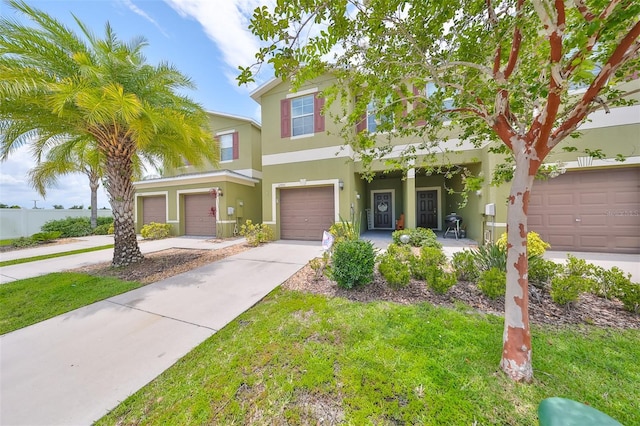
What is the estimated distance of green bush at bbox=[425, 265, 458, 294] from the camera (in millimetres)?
3838

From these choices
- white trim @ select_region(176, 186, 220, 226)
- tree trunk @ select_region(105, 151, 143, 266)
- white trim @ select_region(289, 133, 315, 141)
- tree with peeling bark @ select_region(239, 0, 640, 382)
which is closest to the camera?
tree with peeling bark @ select_region(239, 0, 640, 382)

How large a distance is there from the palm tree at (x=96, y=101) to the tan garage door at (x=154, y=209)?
6570 millimetres

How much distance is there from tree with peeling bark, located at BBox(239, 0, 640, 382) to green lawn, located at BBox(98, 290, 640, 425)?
1.44 feet

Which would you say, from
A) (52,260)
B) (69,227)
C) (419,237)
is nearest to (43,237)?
(69,227)

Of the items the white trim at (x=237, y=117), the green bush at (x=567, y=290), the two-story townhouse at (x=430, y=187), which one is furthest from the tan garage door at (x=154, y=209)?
the green bush at (x=567, y=290)

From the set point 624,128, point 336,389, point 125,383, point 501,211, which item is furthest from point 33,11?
point 624,128

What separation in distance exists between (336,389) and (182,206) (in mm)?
12983

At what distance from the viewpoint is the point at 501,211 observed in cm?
694

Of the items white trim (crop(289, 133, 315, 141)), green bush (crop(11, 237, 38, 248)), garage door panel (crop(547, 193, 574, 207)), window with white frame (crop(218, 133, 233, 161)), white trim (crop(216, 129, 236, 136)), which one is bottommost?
green bush (crop(11, 237, 38, 248))

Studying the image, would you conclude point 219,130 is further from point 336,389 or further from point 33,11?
point 336,389

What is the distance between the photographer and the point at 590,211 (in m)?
6.45

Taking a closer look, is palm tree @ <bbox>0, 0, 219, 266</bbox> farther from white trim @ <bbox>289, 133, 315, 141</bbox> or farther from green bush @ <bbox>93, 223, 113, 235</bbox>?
green bush @ <bbox>93, 223, 113, 235</bbox>

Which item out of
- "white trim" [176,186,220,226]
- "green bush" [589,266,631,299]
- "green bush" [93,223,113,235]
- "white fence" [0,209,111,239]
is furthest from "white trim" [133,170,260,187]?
"green bush" [589,266,631,299]

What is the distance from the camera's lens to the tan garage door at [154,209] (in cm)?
1296
